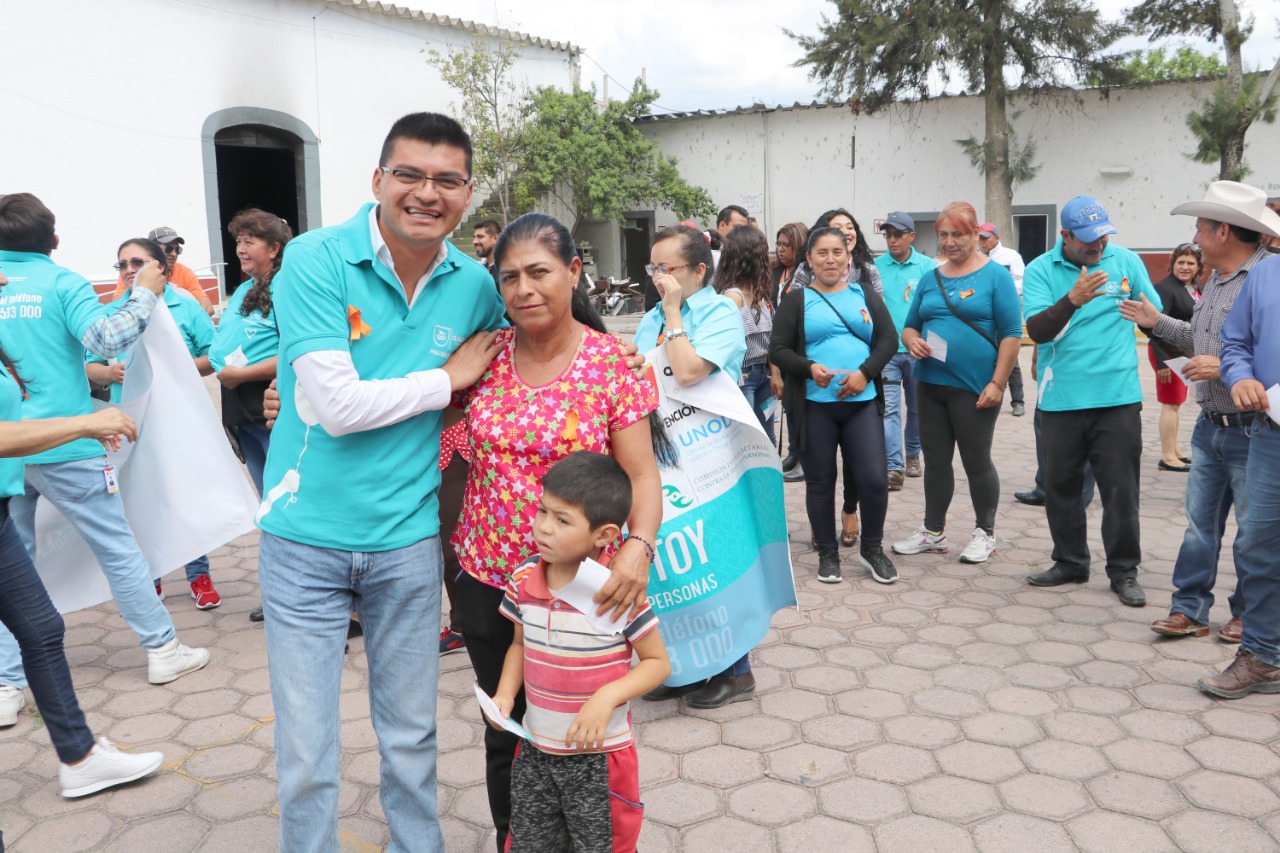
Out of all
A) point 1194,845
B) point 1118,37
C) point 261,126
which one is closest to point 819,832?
point 1194,845

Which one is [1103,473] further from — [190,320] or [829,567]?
[190,320]

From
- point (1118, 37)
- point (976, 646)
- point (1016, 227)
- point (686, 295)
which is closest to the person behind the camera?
point (686, 295)

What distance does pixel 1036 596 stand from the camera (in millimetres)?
5211

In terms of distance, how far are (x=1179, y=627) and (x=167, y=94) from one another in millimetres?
14664

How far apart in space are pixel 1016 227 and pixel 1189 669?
1760 centimetres

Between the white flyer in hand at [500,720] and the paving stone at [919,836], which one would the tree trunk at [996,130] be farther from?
the white flyer in hand at [500,720]

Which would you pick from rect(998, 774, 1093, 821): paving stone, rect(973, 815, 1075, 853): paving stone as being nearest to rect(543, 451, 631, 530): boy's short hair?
rect(973, 815, 1075, 853): paving stone

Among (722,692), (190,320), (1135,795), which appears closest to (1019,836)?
(1135,795)

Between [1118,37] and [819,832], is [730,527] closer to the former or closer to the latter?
[819,832]

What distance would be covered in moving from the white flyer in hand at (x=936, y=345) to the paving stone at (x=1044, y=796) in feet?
8.57

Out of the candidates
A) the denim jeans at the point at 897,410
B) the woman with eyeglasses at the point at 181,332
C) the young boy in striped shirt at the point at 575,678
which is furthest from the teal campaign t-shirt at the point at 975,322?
the woman with eyeglasses at the point at 181,332

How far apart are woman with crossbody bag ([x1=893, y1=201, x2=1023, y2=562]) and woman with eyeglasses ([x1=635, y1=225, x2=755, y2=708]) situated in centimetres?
188

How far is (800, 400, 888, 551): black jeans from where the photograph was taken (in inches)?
208

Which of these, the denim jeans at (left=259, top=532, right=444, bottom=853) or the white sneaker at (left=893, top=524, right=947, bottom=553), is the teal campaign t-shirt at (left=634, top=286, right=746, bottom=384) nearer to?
the denim jeans at (left=259, top=532, right=444, bottom=853)
